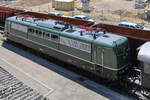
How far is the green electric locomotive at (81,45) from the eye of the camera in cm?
1559

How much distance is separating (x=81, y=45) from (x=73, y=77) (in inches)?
130

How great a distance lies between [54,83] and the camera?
58.9 ft

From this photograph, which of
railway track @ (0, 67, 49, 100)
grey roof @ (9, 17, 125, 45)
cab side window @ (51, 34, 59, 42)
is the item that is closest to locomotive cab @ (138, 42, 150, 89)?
grey roof @ (9, 17, 125, 45)

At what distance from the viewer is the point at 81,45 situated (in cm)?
1731

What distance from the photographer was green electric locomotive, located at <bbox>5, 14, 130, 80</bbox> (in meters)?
15.6

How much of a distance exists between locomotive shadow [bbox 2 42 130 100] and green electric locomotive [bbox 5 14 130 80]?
1.29 meters

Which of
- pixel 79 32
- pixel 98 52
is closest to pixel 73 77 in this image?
pixel 98 52

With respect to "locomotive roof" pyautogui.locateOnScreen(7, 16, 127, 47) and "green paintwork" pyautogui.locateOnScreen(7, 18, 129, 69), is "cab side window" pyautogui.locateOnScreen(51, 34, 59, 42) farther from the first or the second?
"locomotive roof" pyautogui.locateOnScreen(7, 16, 127, 47)

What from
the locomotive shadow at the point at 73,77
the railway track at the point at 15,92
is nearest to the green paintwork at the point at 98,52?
the locomotive shadow at the point at 73,77

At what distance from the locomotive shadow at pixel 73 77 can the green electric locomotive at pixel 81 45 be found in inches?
50.8

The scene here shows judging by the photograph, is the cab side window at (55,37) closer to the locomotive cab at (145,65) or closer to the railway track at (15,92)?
the railway track at (15,92)

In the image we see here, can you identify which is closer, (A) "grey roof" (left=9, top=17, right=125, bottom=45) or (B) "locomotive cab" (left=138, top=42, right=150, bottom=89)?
(B) "locomotive cab" (left=138, top=42, right=150, bottom=89)

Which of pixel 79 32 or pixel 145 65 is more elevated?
pixel 79 32

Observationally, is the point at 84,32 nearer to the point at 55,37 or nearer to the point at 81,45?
the point at 81,45
